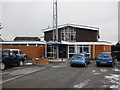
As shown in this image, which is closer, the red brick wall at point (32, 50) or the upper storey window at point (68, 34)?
the red brick wall at point (32, 50)

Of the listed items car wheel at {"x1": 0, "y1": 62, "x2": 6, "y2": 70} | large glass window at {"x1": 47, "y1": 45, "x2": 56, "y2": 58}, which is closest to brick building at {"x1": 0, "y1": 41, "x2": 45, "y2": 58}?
large glass window at {"x1": 47, "y1": 45, "x2": 56, "y2": 58}

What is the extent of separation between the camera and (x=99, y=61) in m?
15.3

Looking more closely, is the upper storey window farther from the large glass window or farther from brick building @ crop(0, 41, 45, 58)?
brick building @ crop(0, 41, 45, 58)

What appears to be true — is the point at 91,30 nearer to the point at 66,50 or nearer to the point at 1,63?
the point at 66,50

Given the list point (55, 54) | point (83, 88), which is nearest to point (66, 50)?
point (55, 54)

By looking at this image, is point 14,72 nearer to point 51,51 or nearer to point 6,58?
point 6,58

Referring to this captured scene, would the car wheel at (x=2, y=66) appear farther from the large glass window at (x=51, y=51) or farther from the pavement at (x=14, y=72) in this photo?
the large glass window at (x=51, y=51)

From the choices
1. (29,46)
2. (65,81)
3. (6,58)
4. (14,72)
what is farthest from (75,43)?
(65,81)

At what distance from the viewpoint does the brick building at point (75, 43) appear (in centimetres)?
2570

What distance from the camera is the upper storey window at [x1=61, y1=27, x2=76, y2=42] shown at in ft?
92.5

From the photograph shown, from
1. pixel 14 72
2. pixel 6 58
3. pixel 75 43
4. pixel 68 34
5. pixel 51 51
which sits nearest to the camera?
pixel 14 72

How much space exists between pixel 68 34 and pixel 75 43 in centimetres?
306

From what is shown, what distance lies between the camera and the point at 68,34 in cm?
2831

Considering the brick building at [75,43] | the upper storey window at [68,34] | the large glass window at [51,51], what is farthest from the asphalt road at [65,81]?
the upper storey window at [68,34]
